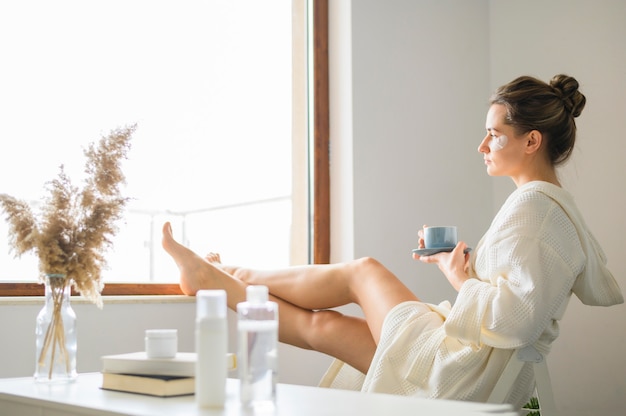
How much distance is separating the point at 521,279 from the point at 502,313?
101 mm

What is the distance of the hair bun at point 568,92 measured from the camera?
2287mm

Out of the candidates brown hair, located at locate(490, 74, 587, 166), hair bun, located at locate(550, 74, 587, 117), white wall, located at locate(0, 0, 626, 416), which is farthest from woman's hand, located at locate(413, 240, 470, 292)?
white wall, located at locate(0, 0, 626, 416)

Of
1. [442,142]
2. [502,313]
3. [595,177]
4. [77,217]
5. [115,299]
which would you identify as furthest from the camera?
[442,142]

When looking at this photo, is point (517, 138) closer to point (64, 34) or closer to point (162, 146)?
point (162, 146)

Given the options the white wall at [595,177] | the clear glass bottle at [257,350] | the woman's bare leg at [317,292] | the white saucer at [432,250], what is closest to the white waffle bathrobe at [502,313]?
the white saucer at [432,250]

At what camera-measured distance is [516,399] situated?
2.02 metres

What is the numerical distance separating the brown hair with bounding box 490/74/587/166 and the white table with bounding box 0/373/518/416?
1236mm

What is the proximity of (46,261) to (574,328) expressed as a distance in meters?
2.41

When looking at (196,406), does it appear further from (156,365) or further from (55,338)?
(55,338)

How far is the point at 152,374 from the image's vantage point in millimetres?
1415

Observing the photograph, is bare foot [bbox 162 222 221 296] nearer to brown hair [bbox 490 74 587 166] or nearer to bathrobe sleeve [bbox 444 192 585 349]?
bathrobe sleeve [bbox 444 192 585 349]

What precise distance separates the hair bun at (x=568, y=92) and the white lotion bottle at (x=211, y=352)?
1486mm

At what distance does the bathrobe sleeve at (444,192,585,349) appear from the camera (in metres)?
1.89

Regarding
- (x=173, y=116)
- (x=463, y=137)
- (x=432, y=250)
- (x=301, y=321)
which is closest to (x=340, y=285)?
(x=301, y=321)
